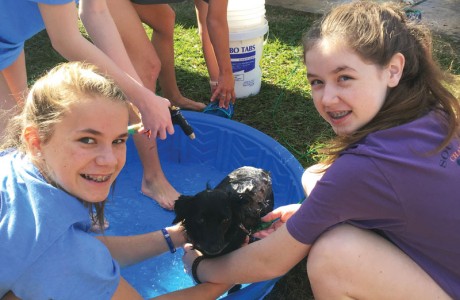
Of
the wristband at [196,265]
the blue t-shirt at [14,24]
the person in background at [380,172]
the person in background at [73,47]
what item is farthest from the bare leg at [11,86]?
the person in background at [380,172]

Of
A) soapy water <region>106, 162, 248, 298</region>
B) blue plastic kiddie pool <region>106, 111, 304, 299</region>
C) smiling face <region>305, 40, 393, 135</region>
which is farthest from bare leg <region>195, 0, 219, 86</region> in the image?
smiling face <region>305, 40, 393, 135</region>

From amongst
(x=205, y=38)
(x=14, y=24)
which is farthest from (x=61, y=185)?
(x=205, y=38)

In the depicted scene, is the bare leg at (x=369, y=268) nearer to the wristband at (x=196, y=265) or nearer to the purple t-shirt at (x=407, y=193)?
the purple t-shirt at (x=407, y=193)

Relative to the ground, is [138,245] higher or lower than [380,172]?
lower

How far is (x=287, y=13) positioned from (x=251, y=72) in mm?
1990

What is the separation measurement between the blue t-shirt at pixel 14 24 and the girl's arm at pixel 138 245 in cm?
98

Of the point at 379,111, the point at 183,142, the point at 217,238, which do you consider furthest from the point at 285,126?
the point at 379,111

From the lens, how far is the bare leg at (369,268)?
1.67 metres

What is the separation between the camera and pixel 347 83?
172 cm

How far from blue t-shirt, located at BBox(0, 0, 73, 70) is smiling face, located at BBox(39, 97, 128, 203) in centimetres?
83

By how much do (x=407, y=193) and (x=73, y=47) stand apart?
1347mm

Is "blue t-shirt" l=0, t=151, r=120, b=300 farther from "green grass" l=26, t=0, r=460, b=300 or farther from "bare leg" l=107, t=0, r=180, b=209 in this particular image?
"bare leg" l=107, t=0, r=180, b=209

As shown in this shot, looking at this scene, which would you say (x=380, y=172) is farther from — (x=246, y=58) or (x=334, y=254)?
(x=246, y=58)

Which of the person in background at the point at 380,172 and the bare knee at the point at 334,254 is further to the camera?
the bare knee at the point at 334,254
